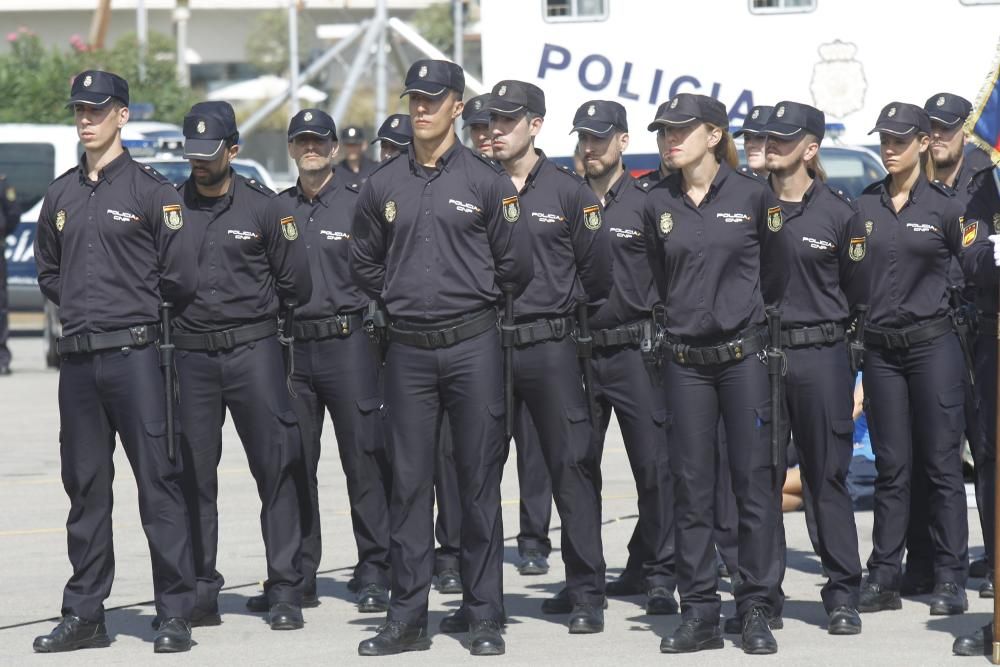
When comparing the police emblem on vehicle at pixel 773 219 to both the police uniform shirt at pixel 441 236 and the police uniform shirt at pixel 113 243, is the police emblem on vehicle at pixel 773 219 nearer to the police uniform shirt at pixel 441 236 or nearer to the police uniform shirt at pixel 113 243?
the police uniform shirt at pixel 441 236

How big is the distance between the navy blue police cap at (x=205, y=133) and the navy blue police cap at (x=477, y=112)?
1.69 meters

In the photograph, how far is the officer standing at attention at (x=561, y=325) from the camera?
341 inches

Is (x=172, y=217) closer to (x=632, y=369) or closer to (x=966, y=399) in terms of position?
(x=632, y=369)

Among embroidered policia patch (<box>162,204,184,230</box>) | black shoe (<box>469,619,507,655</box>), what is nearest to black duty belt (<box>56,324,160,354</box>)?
embroidered policia patch (<box>162,204,184,230</box>)

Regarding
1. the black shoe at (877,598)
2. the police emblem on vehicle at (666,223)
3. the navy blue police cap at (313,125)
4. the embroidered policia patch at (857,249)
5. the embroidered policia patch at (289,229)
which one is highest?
the navy blue police cap at (313,125)

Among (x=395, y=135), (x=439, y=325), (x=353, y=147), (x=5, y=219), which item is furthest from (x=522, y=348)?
(x=5, y=219)

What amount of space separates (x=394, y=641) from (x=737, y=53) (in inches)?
491

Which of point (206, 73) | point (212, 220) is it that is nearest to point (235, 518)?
point (212, 220)

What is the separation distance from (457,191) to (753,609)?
2209 millimetres

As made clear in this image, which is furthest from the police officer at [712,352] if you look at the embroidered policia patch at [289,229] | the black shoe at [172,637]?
the black shoe at [172,637]

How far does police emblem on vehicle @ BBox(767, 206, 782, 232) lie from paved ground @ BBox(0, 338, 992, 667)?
181cm

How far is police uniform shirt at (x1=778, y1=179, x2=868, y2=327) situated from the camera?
28.5ft

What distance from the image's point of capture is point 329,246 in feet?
31.7

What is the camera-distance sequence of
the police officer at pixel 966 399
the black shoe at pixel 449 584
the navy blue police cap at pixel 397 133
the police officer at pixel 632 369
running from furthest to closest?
1. the navy blue police cap at pixel 397 133
2. the black shoe at pixel 449 584
3. the police officer at pixel 632 369
4. the police officer at pixel 966 399
